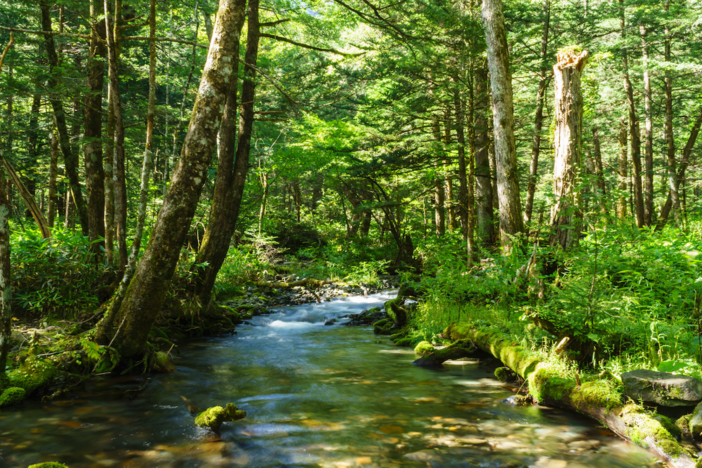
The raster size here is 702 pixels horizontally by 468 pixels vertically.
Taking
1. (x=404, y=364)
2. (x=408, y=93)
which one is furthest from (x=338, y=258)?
(x=404, y=364)

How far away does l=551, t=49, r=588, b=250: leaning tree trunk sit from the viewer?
6355 mm

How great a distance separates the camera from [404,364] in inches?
278

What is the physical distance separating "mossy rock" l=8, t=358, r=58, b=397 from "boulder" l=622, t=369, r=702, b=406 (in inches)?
255

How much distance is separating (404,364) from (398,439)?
115 inches

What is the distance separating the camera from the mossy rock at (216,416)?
4328 mm

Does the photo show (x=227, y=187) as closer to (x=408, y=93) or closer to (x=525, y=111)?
Result: (x=408, y=93)

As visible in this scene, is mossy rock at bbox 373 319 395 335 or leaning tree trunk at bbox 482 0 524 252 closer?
leaning tree trunk at bbox 482 0 524 252

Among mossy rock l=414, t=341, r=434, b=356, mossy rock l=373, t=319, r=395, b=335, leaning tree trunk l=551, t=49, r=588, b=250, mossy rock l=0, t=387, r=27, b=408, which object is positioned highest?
leaning tree trunk l=551, t=49, r=588, b=250

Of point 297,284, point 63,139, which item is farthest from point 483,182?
point 63,139

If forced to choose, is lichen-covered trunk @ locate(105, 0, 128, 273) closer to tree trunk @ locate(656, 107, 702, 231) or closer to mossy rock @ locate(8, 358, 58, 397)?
mossy rock @ locate(8, 358, 58, 397)

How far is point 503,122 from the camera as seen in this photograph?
27.0 feet

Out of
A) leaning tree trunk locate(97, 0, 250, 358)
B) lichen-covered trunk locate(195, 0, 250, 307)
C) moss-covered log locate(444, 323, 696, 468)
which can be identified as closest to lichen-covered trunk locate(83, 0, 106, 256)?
lichen-covered trunk locate(195, 0, 250, 307)

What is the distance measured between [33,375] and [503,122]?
8540mm

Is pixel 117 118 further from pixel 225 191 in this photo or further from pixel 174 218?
pixel 225 191
